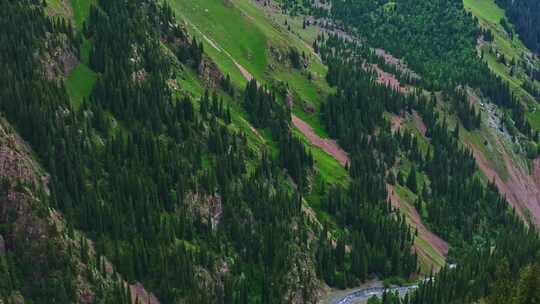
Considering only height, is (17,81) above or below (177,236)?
above

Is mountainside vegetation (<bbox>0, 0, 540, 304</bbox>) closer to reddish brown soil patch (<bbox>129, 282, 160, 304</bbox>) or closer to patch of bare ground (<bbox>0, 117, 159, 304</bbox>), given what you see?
patch of bare ground (<bbox>0, 117, 159, 304</bbox>)

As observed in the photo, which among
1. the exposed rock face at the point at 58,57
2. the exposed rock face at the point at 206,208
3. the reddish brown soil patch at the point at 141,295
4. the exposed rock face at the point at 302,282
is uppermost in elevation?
the exposed rock face at the point at 58,57

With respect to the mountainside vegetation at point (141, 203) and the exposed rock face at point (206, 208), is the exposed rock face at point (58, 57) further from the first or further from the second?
the exposed rock face at point (206, 208)

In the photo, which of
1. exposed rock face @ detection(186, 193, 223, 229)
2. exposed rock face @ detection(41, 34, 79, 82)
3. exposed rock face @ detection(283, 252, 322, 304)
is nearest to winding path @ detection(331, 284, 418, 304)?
exposed rock face @ detection(283, 252, 322, 304)

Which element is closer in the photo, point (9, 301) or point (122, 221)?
point (9, 301)

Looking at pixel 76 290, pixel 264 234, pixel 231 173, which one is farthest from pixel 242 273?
pixel 76 290

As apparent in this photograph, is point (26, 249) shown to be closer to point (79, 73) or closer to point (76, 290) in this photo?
point (76, 290)

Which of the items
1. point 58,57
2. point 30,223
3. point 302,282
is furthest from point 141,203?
point 58,57

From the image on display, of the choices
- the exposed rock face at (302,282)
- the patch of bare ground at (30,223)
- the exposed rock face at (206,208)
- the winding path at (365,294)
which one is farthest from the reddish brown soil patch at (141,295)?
the winding path at (365,294)
